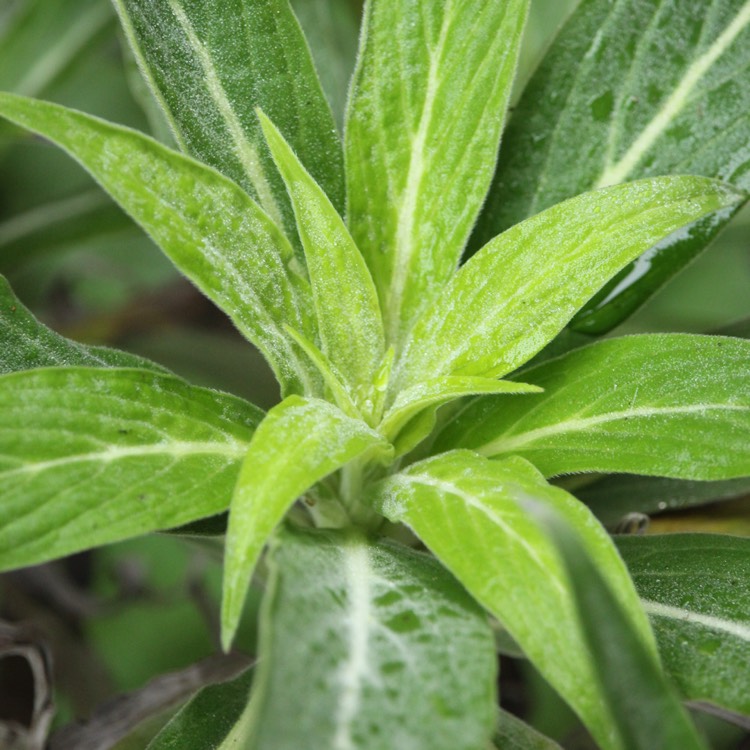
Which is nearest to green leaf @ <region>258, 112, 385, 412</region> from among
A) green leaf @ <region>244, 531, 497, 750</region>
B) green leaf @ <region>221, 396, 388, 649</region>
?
green leaf @ <region>221, 396, 388, 649</region>

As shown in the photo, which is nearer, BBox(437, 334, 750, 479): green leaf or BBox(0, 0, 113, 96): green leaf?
BBox(437, 334, 750, 479): green leaf

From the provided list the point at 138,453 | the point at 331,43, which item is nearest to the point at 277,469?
the point at 138,453

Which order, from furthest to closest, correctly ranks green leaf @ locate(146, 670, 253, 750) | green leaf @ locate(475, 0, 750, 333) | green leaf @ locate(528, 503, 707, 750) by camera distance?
green leaf @ locate(475, 0, 750, 333) < green leaf @ locate(146, 670, 253, 750) < green leaf @ locate(528, 503, 707, 750)

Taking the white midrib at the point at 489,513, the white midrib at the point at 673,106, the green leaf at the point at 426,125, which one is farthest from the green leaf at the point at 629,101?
the white midrib at the point at 489,513

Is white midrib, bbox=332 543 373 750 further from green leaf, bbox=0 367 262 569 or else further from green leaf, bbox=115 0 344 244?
green leaf, bbox=115 0 344 244

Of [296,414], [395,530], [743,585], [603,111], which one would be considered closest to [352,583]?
[296,414]

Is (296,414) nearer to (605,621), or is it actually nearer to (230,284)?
(230,284)
